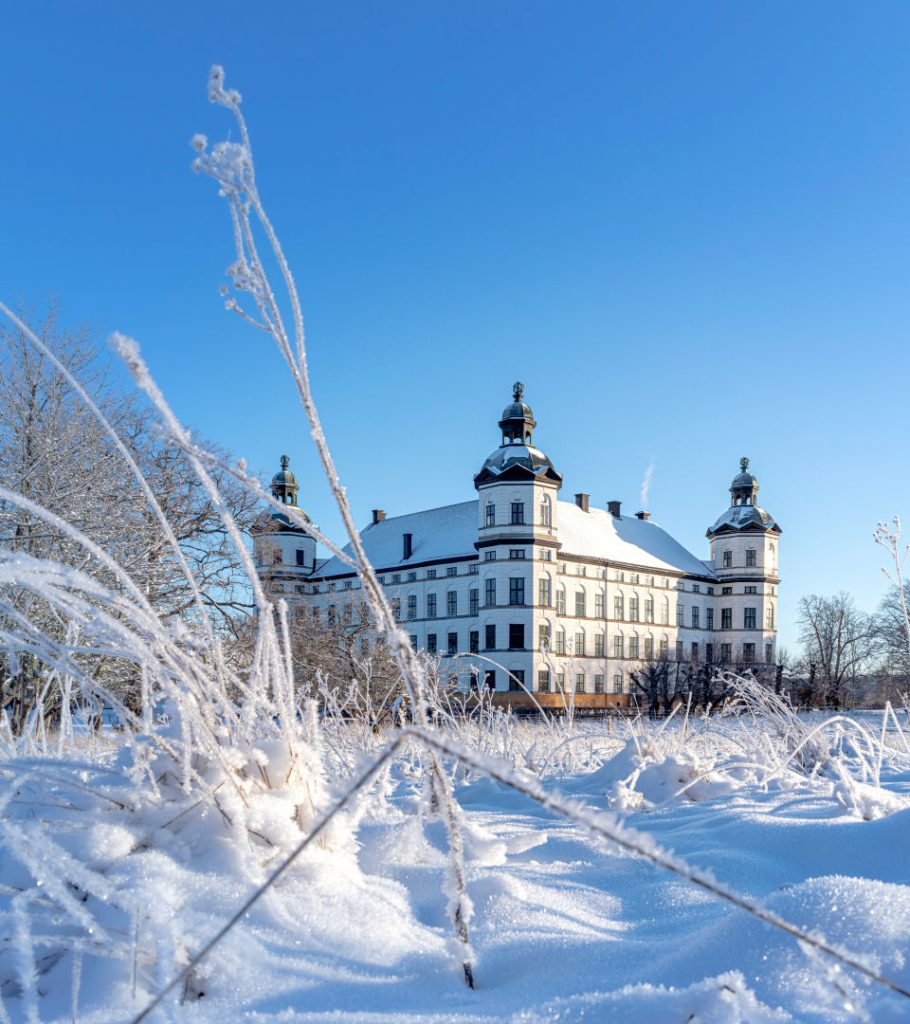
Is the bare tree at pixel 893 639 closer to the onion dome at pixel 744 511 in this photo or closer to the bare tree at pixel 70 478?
the onion dome at pixel 744 511

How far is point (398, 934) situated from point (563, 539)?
47387 millimetres

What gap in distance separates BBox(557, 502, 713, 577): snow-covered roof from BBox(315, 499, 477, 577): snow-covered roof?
5.97 meters

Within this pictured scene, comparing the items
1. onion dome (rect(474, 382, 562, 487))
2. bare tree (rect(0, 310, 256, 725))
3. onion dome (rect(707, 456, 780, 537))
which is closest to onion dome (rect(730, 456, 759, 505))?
onion dome (rect(707, 456, 780, 537))

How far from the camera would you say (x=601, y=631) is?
160 feet

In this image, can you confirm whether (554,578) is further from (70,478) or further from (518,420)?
(70,478)

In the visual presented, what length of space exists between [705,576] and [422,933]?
56.4 metres

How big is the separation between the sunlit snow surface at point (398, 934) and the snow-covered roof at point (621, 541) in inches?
1805

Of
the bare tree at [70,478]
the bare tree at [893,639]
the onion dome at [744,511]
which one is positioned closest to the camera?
the bare tree at [70,478]

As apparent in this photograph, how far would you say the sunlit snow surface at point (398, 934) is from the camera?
3.28 feet

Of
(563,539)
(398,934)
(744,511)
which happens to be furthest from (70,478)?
(744,511)

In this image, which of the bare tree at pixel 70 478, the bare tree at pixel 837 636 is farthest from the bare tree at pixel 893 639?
the bare tree at pixel 70 478

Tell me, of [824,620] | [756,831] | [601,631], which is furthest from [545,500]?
[756,831]

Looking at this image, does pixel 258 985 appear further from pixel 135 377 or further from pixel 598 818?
pixel 135 377

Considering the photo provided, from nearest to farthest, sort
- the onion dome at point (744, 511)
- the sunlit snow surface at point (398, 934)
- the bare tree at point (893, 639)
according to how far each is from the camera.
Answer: the sunlit snow surface at point (398, 934)
the bare tree at point (893, 639)
the onion dome at point (744, 511)
